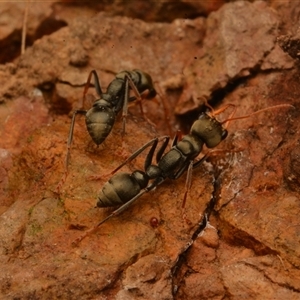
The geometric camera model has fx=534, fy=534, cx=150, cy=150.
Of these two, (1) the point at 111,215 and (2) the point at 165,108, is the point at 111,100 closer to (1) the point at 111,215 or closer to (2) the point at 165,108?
(2) the point at 165,108

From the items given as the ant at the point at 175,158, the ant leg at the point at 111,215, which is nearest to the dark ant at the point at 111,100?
the ant at the point at 175,158

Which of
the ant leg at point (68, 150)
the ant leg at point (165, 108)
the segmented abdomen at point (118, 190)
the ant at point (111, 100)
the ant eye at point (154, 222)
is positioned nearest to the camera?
the segmented abdomen at point (118, 190)

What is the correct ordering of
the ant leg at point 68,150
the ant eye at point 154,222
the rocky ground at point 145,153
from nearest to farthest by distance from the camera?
the rocky ground at point 145,153 → the ant eye at point 154,222 → the ant leg at point 68,150

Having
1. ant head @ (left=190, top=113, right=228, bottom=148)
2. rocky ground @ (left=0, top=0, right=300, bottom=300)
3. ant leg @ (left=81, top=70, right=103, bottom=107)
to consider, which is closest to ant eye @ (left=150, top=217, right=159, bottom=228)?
rocky ground @ (left=0, top=0, right=300, bottom=300)

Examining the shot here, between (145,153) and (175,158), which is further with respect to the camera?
(145,153)

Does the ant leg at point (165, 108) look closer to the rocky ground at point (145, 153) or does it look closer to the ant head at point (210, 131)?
the rocky ground at point (145, 153)

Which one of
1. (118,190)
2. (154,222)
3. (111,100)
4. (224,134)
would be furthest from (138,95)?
(154,222)
